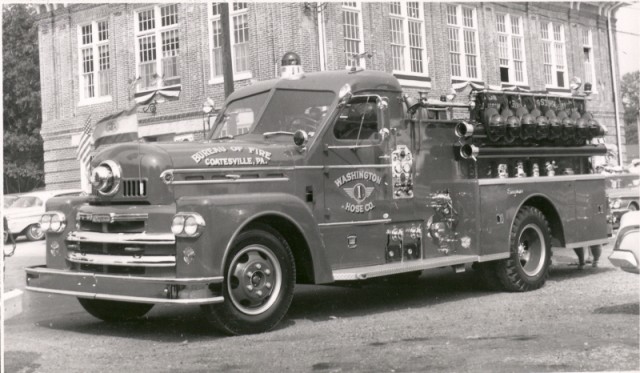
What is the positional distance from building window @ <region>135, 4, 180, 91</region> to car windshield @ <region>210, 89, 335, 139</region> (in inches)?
653

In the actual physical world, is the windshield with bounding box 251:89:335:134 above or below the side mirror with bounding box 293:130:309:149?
above

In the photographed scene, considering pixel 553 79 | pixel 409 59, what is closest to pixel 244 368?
pixel 409 59

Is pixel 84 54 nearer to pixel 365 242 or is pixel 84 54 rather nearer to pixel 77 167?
pixel 77 167

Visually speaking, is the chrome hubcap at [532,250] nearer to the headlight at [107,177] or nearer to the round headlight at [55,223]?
the headlight at [107,177]

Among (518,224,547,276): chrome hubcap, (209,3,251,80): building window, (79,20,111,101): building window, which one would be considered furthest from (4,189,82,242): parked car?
(518,224,547,276): chrome hubcap

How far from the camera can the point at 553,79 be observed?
3027cm

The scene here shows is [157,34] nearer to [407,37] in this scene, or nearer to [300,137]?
[407,37]

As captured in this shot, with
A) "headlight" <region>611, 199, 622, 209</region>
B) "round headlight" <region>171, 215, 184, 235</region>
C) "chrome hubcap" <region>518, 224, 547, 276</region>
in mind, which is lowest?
"chrome hubcap" <region>518, 224, 547, 276</region>

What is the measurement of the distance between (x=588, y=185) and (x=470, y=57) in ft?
54.8

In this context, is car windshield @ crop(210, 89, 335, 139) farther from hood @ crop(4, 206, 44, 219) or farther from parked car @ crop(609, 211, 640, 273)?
hood @ crop(4, 206, 44, 219)

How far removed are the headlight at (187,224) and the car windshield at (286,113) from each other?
182cm

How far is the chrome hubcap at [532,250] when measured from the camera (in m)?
10.7

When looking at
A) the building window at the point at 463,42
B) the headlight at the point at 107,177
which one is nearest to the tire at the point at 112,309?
the headlight at the point at 107,177

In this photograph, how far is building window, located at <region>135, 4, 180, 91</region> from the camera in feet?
83.8
